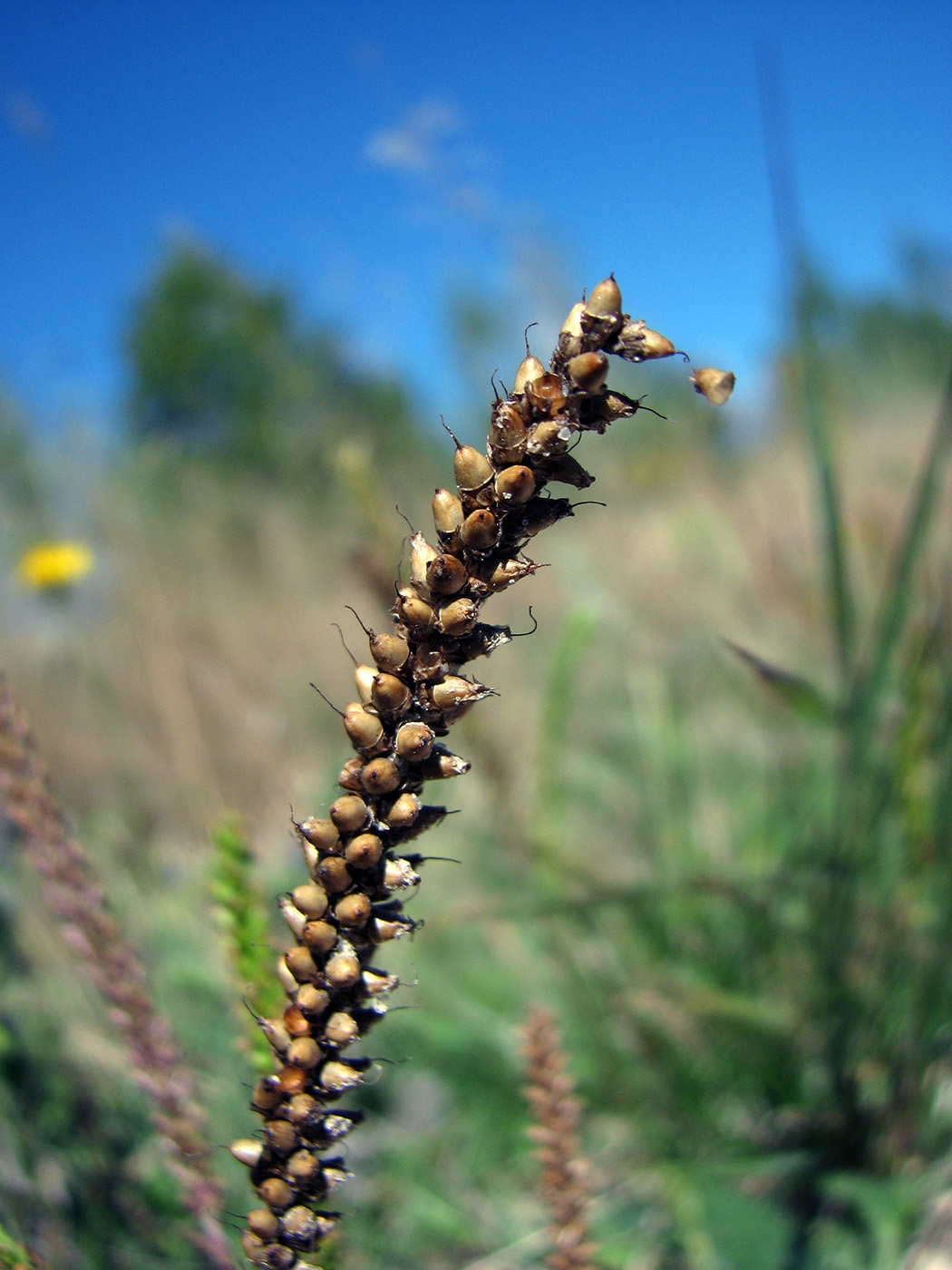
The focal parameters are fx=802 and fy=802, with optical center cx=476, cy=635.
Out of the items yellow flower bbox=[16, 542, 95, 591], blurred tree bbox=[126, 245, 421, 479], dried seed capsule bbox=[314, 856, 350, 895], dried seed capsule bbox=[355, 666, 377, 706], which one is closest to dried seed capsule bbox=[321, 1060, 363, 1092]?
dried seed capsule bbox=[314, 856, 350, 895]

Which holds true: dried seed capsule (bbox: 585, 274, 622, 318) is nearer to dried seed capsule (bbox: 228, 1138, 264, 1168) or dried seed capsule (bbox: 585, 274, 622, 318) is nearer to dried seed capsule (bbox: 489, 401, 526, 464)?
dried seed capsule (bbox: 489, 401, 526, 464)

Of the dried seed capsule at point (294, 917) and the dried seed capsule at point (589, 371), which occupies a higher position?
the dried seed capsule at point (589, 371)

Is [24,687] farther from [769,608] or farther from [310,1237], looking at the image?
[310,1237]

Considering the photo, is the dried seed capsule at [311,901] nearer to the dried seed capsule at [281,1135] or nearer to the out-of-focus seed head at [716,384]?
the dried seed capsule at [281,1135]

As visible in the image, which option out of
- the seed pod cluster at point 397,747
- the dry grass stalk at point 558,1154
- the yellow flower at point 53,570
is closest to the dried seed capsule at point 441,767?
the seed pod cluster at point 397,747

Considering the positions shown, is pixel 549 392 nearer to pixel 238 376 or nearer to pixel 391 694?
pixel 391 694

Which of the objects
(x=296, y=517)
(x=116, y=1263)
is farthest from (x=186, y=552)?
(x=116, y=1263)
